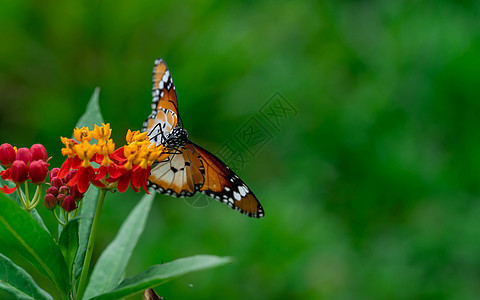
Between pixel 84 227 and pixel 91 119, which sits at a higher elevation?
pixel 91 119

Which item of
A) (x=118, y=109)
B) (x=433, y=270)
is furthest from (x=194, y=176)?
(x=433, y=270)

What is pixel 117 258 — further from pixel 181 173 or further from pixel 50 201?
pixel 181 173

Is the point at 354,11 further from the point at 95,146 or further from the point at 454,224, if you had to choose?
the point at 95,146

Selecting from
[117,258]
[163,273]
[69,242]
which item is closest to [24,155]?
[69,242]

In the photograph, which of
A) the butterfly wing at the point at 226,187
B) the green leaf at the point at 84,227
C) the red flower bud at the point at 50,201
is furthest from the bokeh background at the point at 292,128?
the red flower bud at the point at 50,201

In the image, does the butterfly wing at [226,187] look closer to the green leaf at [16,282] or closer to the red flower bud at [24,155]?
the red flower bud at [24,155]
